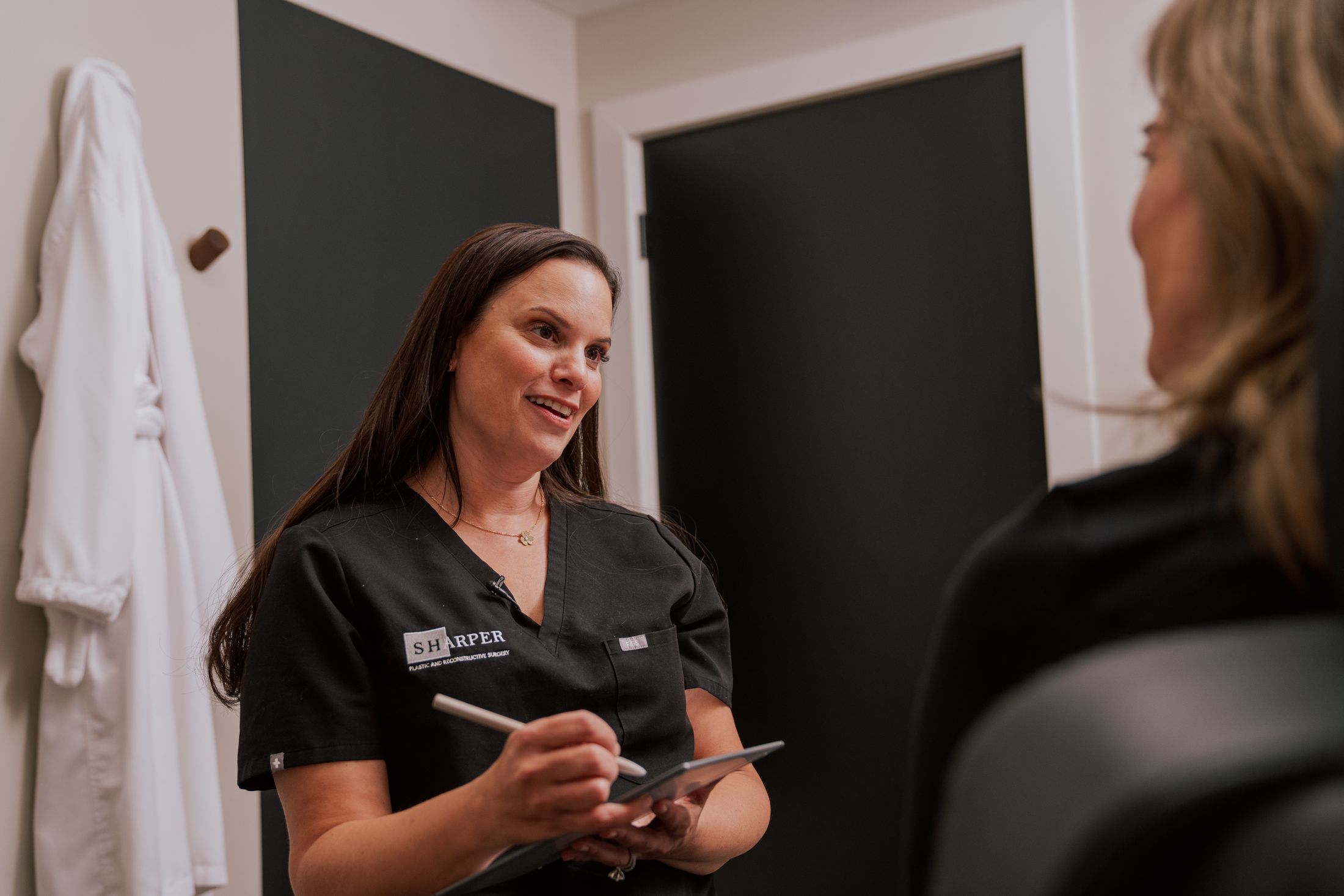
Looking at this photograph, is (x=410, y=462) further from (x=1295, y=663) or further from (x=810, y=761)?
(x=810, y=761)

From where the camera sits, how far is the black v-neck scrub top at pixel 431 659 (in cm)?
122

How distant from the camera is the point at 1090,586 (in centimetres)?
48

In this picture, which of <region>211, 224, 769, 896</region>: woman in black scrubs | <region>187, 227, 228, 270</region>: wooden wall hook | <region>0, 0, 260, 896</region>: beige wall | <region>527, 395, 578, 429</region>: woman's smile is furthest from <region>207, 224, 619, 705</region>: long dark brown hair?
<region>187, 227, 228, 270</region>: wooden wall hook

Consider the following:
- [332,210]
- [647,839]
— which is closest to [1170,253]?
[647,839]

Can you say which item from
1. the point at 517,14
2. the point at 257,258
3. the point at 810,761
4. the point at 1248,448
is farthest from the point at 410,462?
the point at 517,14

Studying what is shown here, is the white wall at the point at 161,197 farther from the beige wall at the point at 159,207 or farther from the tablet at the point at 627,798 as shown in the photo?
the tablet at the point at 627,798

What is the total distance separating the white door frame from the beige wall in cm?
100

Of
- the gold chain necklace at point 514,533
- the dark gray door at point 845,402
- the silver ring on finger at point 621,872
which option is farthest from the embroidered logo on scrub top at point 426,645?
the dark gray door at point 845,402

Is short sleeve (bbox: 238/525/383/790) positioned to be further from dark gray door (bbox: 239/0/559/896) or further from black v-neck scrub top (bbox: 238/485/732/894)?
dark gray door (bbox: 239/0/559/896)

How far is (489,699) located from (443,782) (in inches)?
3.9

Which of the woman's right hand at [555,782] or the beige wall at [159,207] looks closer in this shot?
the woman's right hand at [555,782]

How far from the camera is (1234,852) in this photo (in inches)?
16.0

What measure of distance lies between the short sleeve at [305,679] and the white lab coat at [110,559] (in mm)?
538

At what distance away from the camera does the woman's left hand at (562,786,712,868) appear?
3.88ft
